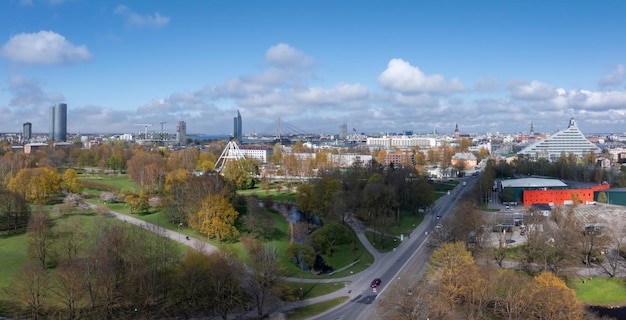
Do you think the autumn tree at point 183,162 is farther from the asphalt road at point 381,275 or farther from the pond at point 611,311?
the pond at point 611,311

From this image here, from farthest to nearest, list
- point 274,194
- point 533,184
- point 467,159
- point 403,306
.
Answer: point 467,159
point 274,194
point 533,184
point 403,306

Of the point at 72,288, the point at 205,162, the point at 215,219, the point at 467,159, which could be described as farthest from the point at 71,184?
the point at 467,159

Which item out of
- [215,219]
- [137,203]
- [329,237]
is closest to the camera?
[215,219]

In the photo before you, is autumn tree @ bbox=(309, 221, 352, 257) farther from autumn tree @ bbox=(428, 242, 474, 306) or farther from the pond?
the pond

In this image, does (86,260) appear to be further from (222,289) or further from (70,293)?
(222,289)

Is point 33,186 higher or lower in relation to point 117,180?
higher

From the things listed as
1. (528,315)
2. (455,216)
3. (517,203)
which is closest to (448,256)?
(528,315)

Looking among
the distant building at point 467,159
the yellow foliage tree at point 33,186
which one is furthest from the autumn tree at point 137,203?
the distant building at point 467,159

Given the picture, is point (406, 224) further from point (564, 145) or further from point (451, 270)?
point (564, 145)
